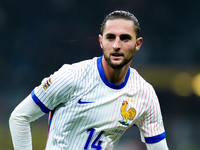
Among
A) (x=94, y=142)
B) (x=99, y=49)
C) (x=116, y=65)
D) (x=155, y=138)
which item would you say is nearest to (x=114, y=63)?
(x=116, y=65)

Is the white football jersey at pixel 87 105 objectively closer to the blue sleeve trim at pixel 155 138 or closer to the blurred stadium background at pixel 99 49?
the blue sleeve trim at pixel 155 138

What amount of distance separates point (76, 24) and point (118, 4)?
1061 millimetres

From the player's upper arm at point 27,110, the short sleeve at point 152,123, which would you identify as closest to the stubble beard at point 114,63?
the short sleeve at point 152,123

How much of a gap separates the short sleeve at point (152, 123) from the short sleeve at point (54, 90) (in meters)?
0.58

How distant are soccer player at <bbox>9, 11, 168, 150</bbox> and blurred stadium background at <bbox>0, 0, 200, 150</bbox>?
15.7ft

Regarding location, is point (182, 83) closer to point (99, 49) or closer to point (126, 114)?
point (99, 49)

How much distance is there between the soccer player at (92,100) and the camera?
2.43 metres

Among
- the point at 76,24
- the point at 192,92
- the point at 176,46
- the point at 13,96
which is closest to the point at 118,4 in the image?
the point at 76,24

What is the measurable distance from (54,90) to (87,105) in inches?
9.7

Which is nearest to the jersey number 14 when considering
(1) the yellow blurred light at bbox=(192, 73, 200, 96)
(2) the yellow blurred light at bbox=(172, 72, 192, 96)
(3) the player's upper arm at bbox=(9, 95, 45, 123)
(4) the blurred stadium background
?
(3) the player's upper arm at bbox=(9, 95, 45, 123)

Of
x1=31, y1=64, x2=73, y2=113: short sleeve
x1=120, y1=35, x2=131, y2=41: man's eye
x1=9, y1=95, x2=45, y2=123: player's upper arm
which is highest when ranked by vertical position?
x1=120, y1=35, x2=131, y2=41: man's eye

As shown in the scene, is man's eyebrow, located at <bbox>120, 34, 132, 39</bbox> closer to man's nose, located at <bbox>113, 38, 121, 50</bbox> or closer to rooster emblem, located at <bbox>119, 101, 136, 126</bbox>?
man's nose, located at <bbox>113, 38, 121, 50</bbox>

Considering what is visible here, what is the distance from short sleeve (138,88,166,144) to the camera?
2.66 m

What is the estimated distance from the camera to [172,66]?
8.40 metres
